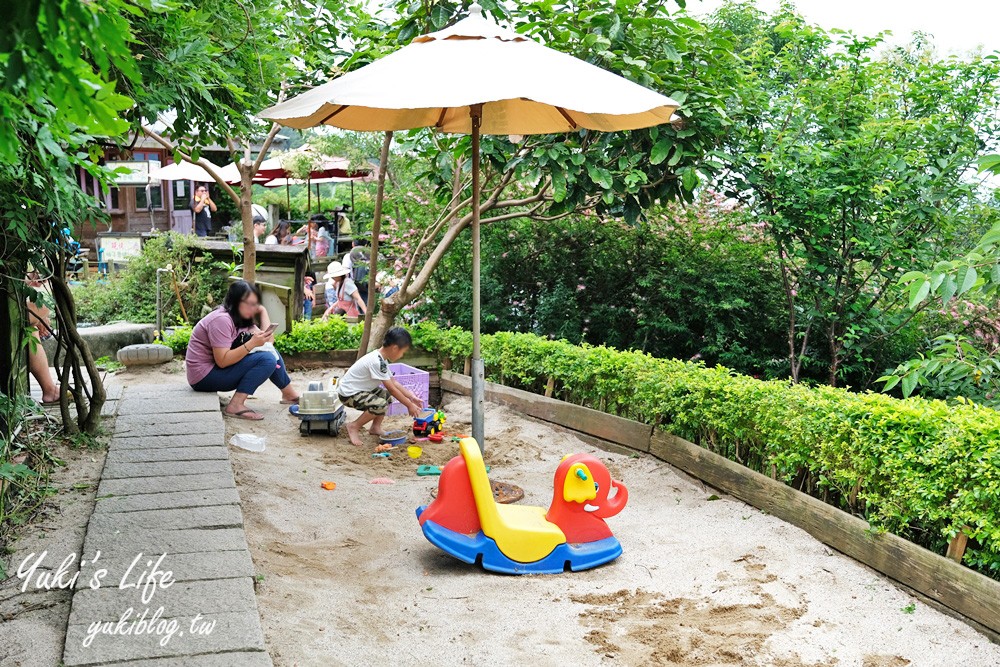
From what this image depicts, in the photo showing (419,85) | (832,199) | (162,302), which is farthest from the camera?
(162,302)

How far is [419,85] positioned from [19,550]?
2.77 meters

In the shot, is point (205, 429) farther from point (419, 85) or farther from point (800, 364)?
point (800, 364)

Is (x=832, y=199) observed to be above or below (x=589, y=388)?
above

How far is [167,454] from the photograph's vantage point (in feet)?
16.8

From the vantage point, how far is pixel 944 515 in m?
3.85

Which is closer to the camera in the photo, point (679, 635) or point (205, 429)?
point (679, 635)

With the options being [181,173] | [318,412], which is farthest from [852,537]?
[181,173]

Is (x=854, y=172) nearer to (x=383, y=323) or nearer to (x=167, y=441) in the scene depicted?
(x=383, y=323)

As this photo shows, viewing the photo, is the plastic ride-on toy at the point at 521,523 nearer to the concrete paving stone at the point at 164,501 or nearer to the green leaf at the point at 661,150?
the concrete paving stone at the point at 164,501

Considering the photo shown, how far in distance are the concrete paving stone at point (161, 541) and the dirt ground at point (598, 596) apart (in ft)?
0.78

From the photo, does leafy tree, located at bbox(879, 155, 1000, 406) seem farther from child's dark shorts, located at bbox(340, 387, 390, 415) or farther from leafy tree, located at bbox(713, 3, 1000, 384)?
A: child's dark shorts, located at bbox(340, 387, 390, 415)

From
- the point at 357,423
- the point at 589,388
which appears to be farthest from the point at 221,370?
the point at 589,388

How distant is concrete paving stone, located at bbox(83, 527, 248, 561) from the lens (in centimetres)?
359

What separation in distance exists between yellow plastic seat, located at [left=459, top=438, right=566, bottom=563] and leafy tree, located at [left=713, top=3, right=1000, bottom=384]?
4145 mm
